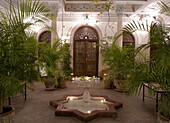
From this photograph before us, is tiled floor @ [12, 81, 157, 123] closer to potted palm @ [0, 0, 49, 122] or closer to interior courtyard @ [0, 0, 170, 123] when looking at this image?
interior courtyard @ [0, 0, 170, 123]

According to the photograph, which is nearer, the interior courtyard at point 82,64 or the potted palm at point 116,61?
the interior courtyard at point 82,64

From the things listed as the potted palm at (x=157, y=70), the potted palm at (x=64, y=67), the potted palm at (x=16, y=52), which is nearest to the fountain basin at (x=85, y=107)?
the potted palm at (x=157, y=70)

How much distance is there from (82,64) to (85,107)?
5.78 m

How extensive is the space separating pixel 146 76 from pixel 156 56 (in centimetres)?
34

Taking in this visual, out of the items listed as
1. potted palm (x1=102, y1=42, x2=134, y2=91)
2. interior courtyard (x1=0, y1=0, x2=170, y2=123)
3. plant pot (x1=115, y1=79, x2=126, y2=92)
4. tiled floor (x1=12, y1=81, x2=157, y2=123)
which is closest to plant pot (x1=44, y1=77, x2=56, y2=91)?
interior courtyard (x1=0, y1=0, x2=170, y2=123)

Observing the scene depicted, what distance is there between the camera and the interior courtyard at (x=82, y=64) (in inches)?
109

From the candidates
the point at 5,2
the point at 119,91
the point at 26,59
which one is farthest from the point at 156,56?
the point at 5,2

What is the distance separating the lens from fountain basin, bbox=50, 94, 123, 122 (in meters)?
4.18

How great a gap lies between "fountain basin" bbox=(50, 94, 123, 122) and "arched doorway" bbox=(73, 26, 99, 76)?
485cm

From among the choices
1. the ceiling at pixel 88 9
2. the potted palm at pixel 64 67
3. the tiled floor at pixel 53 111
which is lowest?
the tiled floor at pixel 53 111

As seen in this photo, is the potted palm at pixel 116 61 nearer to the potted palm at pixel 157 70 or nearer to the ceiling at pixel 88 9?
the ceiling at pixel 88 9

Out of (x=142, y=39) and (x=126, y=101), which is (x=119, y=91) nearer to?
(x=126, y=101)

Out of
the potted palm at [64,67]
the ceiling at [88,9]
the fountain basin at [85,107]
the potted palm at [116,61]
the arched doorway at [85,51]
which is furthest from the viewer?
the arched doorway at [85,51]

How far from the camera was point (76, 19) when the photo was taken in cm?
1027
